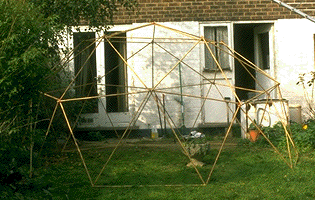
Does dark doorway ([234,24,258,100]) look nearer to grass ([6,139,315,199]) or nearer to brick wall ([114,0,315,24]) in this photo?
brick wall ([114,0,315,24])

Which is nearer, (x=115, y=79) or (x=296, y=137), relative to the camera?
(x=296, y=137)

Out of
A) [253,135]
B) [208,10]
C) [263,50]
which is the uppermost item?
[208,10]

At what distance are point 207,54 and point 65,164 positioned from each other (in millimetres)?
6519

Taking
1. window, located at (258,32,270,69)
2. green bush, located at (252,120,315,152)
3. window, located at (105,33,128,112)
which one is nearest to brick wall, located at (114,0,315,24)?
window, located at (105,33,128,112)

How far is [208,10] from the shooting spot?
17.8 m

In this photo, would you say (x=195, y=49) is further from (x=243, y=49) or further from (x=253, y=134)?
(x=253, y=134)

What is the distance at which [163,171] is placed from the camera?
1195 cm

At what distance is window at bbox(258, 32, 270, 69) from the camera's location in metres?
18.9

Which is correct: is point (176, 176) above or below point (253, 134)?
below

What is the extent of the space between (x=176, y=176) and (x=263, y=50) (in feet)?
28.2

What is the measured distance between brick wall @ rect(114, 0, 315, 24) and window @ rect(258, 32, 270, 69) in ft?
3.47

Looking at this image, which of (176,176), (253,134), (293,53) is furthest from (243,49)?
(176,176)

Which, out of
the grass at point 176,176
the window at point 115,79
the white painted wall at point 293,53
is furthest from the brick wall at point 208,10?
the grass at point 176,176

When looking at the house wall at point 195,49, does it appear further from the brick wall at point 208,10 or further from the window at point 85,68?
the window at point 85,68
